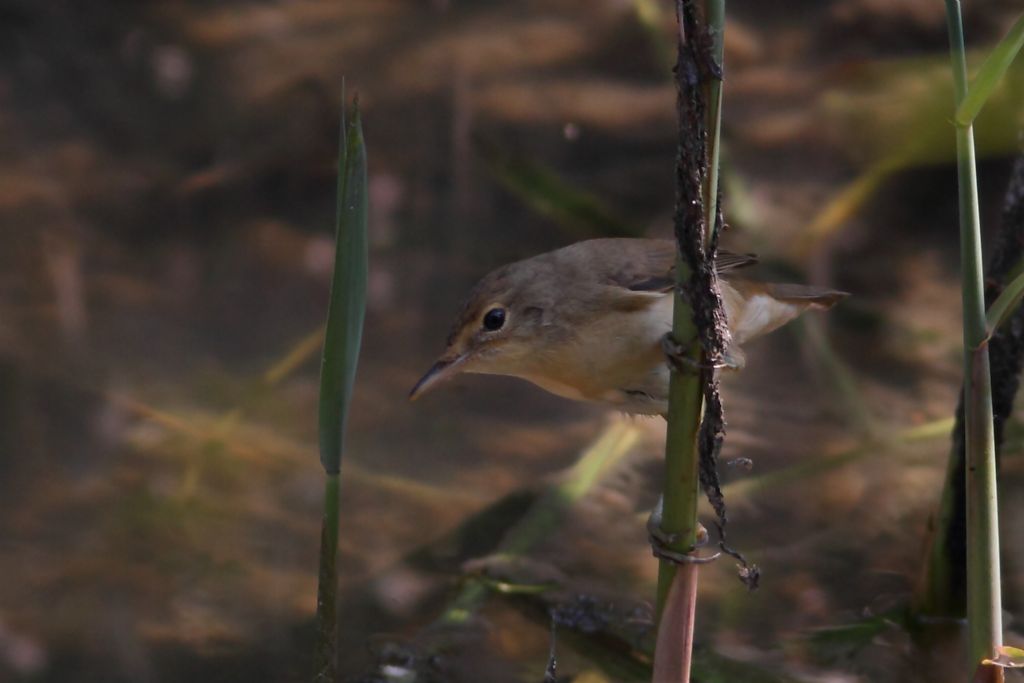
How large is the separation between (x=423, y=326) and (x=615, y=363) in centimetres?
154

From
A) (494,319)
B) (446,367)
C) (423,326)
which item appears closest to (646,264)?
(494,319)

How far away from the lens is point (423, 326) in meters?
3.78

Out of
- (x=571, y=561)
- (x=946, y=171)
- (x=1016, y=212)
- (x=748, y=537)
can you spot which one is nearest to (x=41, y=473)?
(x=571, y=561)

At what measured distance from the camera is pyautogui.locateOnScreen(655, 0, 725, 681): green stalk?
1.47m

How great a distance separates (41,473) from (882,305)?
2.47 metres

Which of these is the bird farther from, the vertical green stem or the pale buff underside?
the vertical green stem

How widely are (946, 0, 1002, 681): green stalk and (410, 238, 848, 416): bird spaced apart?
60cm

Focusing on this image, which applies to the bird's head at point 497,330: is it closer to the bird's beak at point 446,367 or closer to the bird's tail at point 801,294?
the bird's beak at point 446,367

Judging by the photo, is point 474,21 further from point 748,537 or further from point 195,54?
point 748,537

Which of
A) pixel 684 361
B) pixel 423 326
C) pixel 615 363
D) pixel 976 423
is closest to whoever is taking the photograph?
pixel 684 361

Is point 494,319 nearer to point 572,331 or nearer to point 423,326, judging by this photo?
point 572,331

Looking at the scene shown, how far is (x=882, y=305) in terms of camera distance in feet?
12.8

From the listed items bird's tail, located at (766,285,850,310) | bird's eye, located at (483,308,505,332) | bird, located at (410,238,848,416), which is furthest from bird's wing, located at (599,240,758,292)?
bird's eye, located at (483,308,505,332)

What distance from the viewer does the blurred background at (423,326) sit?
2678 mm
